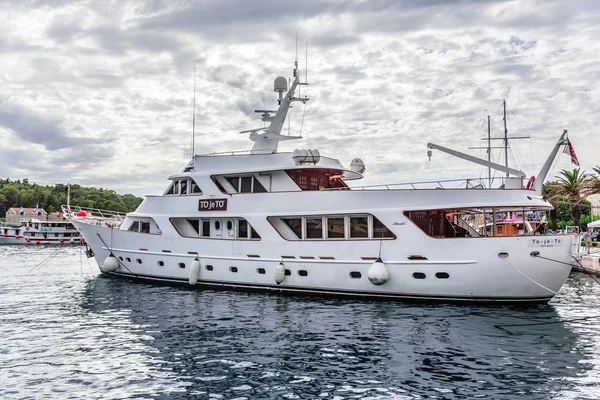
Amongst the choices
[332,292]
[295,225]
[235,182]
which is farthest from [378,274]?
[235,182]

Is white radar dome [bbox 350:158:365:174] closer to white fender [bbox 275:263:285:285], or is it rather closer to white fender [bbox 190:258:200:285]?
white fender [bbox 275:263:285:285]

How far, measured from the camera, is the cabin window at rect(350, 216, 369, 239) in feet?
55.3

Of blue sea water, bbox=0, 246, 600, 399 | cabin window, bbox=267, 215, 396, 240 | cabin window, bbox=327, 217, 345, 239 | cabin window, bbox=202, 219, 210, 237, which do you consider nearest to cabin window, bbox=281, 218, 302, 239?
cabin window, bbox=267, 215, 396, 240

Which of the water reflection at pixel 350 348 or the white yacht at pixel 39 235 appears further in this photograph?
the white yacht at pixel 39 235

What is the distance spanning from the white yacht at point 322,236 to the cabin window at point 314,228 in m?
0.04

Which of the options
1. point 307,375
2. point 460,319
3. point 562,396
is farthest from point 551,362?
point 307,375

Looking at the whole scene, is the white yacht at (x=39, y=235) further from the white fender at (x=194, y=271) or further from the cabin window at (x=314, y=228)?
the cabin window at (x=314, y=228)

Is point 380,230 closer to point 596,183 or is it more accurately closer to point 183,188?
point 183,188

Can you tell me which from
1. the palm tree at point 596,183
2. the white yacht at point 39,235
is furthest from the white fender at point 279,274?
the white yacht at point 39,235

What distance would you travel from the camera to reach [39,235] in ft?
233

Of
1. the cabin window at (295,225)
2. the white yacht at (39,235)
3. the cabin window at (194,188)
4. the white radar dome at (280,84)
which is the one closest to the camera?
the cabin window at (295,225)

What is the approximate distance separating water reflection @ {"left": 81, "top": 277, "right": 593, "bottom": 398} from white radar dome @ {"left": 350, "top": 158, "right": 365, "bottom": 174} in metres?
6.43

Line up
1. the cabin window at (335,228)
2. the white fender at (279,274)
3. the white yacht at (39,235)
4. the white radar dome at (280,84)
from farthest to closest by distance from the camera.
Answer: the white yacht at (39,235) → the white radar dome at (280,84) → the white fender at (279,274) → the cabin window at (335,228)

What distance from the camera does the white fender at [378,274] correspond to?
1573 cm
